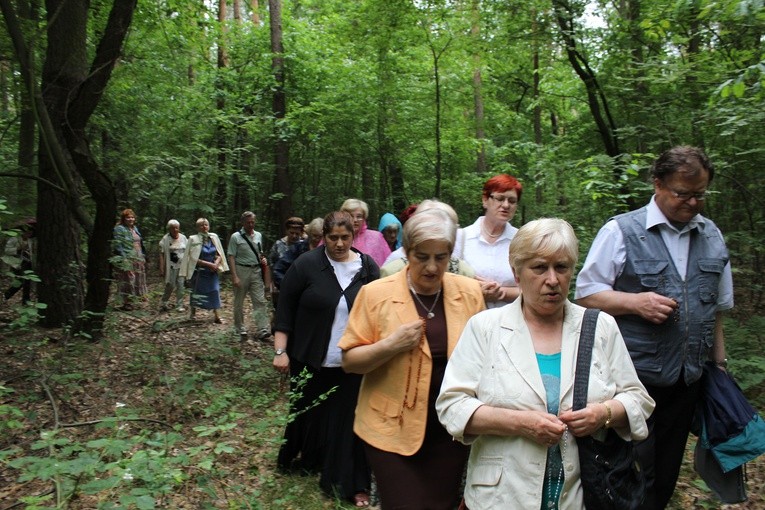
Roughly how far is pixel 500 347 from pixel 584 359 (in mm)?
300

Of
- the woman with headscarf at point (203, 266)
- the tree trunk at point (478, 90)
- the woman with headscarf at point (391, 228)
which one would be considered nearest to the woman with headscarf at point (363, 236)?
the woman with headscarf at point (391, 228)

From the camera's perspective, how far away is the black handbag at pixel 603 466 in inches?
82.7

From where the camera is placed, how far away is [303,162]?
60.7 ft

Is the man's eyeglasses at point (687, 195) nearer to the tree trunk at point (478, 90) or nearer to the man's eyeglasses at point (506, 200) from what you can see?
the man's eyeglasses at point (506, 200)

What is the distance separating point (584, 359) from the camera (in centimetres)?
217

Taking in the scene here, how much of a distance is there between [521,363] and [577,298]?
4.20 feet

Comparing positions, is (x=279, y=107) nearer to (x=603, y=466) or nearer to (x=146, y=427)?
(x=146, y=427)

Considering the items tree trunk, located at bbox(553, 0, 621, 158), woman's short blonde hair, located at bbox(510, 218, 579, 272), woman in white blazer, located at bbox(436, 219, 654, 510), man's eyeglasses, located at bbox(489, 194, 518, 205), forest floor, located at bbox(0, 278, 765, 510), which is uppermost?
tree trunk, located at bbox(553, 0, 621, 158)

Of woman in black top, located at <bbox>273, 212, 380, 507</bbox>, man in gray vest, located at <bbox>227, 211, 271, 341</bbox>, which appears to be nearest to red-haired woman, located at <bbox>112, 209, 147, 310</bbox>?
man in gray vest, located at <bbox>227, 211, 271, 341</bbox>

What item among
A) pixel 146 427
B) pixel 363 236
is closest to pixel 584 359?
pixel 363 236

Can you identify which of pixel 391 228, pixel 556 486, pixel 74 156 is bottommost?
pixel 556 486

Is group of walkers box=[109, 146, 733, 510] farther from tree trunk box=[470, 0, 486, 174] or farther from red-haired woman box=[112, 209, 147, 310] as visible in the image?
tree trunk box=[470, 0, 486, 174]

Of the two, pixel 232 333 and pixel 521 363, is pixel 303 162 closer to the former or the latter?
pixel 232 333

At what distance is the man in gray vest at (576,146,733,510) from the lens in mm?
3035
